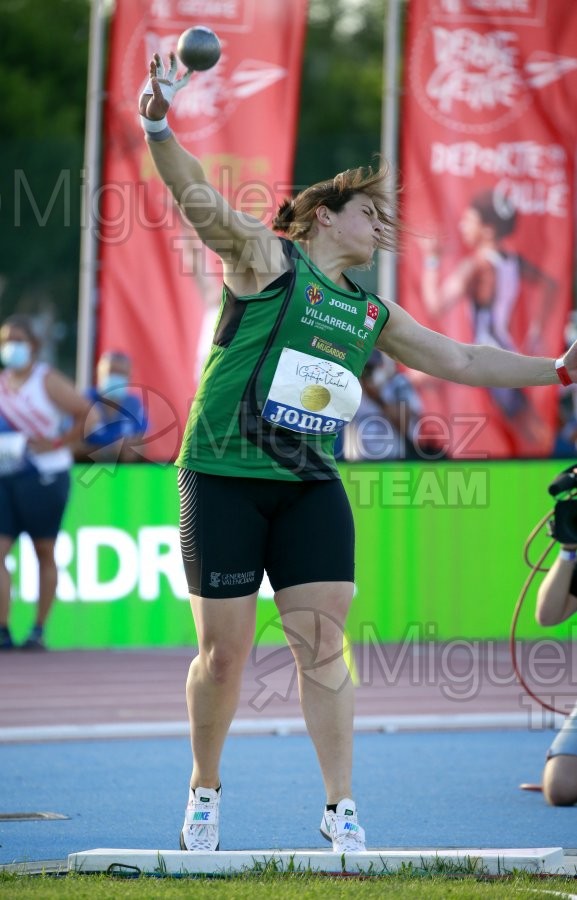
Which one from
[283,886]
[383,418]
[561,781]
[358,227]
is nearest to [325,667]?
[283,886]

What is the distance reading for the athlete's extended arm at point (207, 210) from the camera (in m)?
4.16

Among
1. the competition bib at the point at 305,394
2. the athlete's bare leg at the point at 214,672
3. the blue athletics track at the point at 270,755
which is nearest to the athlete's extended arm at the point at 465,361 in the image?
the competition bib at the point at 305,394

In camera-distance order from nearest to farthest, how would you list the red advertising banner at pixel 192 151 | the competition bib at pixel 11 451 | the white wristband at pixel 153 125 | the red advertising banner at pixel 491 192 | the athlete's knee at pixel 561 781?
the white wristband at pixel 153 125
the athlete's knee at pixel 561 781
the competition bib at pixel 11 451
the red advertising banner at pixel 192 151
the red advertising banner at pixel 491 192

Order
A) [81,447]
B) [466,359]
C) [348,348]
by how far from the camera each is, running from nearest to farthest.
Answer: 1. [348,348]
2. [466,359]
3. [81,447]

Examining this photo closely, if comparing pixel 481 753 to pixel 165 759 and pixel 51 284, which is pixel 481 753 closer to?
pixel 165 759

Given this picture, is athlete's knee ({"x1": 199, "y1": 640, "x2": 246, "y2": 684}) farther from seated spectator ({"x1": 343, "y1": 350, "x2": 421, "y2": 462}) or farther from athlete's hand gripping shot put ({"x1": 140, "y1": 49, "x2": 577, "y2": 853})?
seated spectator ({"x1": 343, "y1": 350, "x2": 421, "y2": 462})

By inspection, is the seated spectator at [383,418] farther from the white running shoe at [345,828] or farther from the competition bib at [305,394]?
the white running shoe at [345,828]

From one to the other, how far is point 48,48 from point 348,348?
3610 cm

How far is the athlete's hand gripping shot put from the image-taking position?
4504mm

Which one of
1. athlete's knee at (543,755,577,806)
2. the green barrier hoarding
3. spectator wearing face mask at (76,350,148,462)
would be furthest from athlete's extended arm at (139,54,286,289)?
spectator wearing face mask at (76,350,148,462)

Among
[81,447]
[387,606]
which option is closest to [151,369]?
[81,447]

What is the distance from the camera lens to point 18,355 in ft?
35.0

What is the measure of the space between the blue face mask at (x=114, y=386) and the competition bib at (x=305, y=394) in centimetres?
739

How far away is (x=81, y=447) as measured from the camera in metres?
10.8
